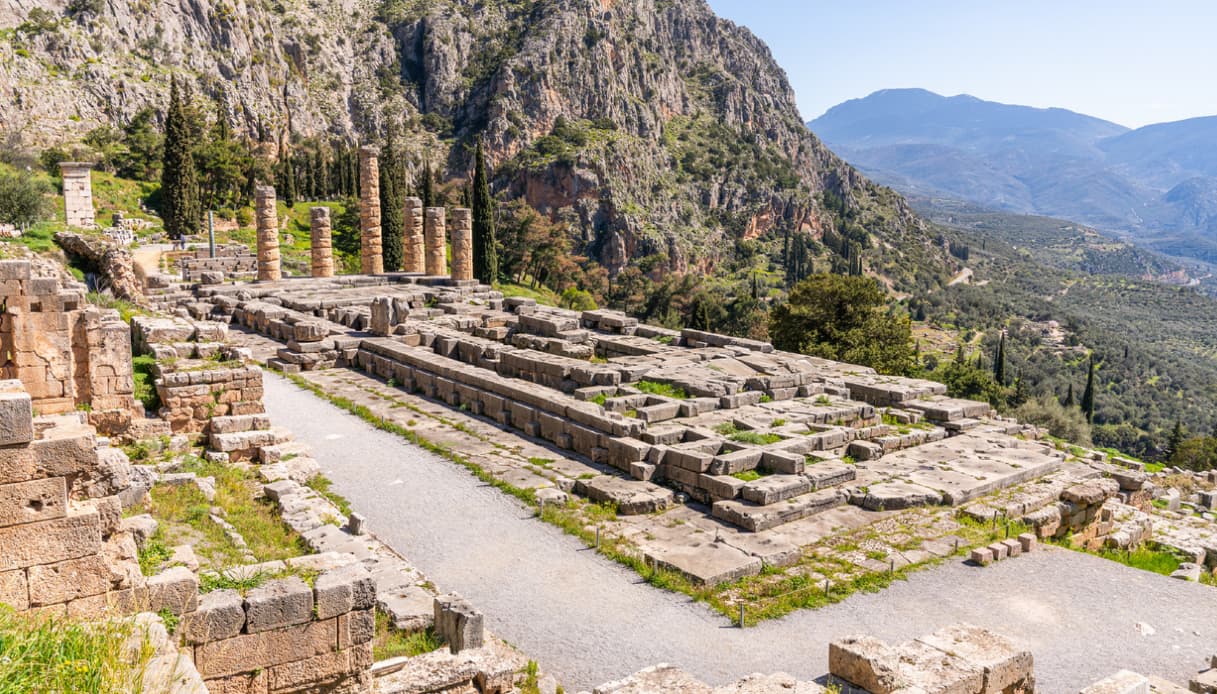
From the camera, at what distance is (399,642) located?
8750mm

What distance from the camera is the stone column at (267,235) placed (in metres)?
35.8

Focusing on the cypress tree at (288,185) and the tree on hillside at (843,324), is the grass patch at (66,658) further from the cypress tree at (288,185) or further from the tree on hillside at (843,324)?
the cypress tree at (288,185)

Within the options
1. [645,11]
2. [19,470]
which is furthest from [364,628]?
[645,11]

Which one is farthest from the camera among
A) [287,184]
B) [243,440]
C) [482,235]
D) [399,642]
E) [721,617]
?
[287,184]

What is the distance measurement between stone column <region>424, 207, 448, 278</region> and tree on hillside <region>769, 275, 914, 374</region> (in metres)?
16.0

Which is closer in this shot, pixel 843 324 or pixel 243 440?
pixel 243 440

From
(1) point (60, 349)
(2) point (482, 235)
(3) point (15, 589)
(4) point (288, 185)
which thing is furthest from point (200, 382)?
(4) point (288, 185)

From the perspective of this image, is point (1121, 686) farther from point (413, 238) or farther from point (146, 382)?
point (413, 238)

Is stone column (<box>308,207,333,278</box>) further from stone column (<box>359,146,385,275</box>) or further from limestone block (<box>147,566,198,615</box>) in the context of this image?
limestone block (<box>147,566,198,615</box>)

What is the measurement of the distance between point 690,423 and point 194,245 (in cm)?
3663

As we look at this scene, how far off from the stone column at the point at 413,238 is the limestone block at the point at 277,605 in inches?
1369

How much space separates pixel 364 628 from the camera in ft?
23.2

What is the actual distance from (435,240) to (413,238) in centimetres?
189

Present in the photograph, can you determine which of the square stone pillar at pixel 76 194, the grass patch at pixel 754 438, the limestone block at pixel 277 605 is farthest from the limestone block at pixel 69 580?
the square stone pillar at pixel 76 194
